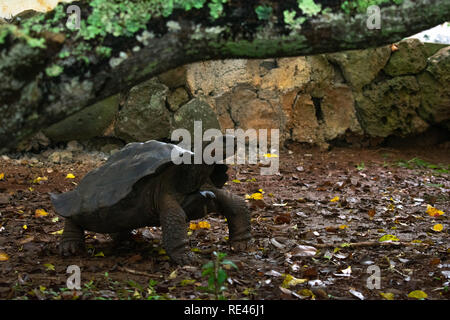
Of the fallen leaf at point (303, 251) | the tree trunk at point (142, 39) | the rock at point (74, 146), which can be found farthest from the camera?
the rock at point (74, 146)

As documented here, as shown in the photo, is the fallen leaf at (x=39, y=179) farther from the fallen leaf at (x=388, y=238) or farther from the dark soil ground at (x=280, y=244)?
the fallen leaf at (x=388, y=238)

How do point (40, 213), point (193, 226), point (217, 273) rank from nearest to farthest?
point (217, 273) < point (193, 226) < point (40, 213)

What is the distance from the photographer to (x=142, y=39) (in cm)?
243

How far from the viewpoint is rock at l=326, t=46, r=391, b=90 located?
26.6 ft

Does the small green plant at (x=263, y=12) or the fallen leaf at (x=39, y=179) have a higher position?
the small green plant at (x=263, y=12)

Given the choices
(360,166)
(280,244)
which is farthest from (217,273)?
(360,166)

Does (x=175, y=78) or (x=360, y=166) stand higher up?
(x=175, y=78)

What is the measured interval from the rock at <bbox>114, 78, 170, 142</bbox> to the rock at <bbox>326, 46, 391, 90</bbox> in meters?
2.53

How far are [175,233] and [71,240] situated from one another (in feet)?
2.64

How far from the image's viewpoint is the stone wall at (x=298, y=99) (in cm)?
754

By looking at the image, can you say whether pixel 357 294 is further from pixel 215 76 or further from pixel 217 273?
pixel 215 76

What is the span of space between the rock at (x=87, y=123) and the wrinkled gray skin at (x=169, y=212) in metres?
3.60

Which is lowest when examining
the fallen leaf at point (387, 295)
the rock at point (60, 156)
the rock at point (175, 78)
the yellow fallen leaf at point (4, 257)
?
the fallen leaf at point (387, 295)

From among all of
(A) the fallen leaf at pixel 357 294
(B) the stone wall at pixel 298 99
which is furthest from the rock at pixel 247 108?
(A) the fallen leaf at pixel 357 294
